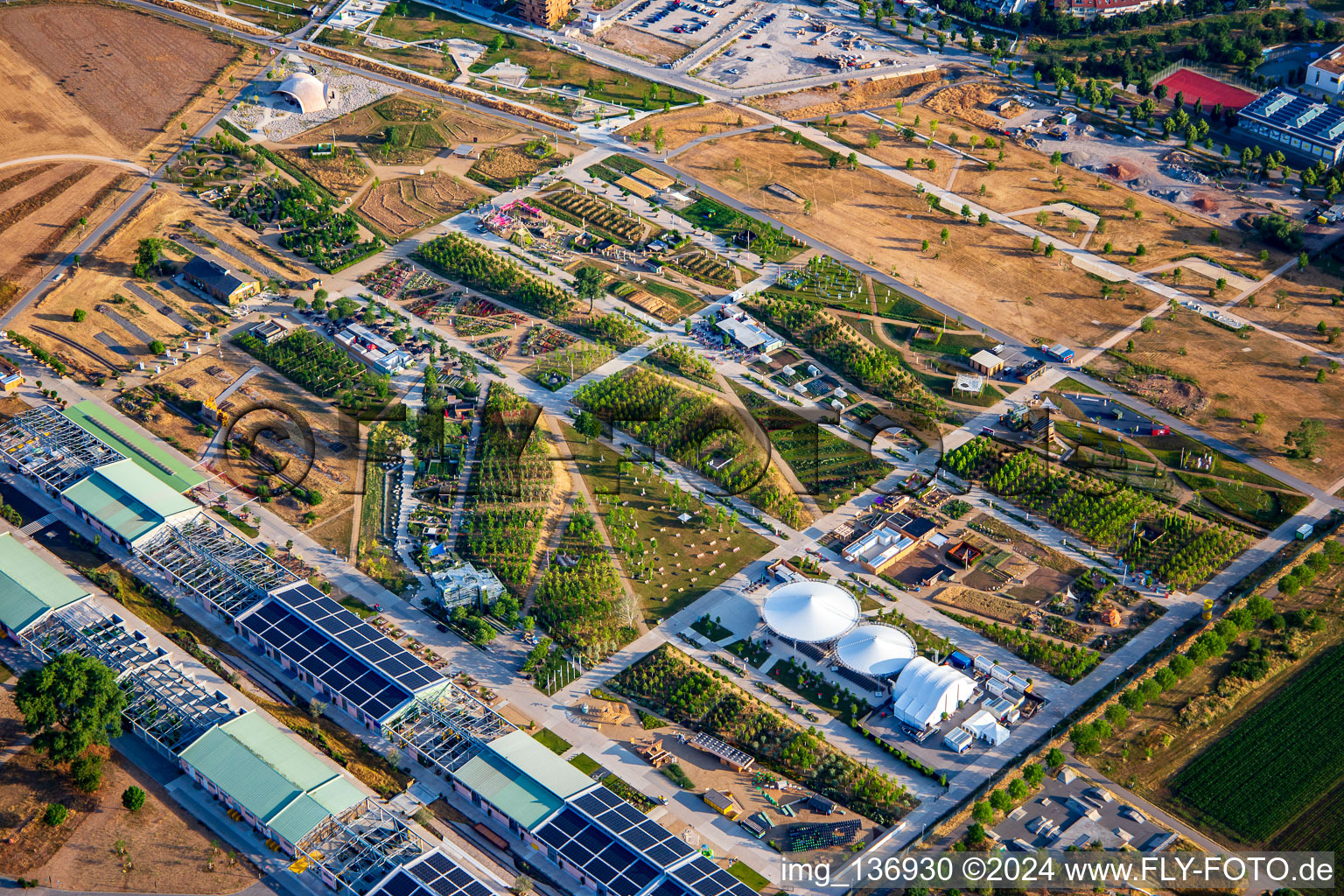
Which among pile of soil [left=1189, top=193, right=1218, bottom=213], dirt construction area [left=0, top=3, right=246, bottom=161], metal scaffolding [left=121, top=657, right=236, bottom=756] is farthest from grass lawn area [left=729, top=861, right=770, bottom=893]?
dirt construction area [left=0, top=3, right=246, bottom=161]

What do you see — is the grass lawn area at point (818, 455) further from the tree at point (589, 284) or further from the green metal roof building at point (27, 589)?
the green metal roof building at point (27, 589)

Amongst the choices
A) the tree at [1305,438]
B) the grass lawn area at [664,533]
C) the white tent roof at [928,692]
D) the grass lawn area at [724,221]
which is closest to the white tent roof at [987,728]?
the white tent roof at [928,692]

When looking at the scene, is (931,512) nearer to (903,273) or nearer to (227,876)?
(903,273)

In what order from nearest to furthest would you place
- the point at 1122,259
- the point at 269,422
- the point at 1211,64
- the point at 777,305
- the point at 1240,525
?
the point at 1240,525 < the point at 269,422 < the point at 777,305 < the point at 1122,259 < the point at 1211,64

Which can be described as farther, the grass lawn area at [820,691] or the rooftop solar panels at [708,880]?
the grass lawn area at [820,691]

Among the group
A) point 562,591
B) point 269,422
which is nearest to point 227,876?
point 562,591

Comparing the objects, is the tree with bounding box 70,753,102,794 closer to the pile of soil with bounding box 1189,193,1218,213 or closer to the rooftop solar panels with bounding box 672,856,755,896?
the rooftop solar panels with bounding box 672,856,755,896
